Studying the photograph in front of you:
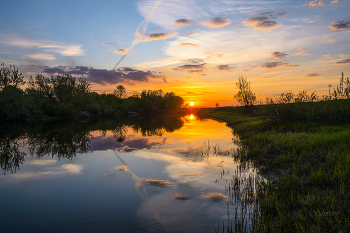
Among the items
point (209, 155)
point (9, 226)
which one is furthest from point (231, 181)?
point (9, 226)

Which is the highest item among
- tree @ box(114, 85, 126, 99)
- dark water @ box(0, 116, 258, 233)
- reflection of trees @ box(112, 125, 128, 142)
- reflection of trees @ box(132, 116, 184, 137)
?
tree @ box(114, 85, 126, 99)

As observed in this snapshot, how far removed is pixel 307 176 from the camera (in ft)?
30.3

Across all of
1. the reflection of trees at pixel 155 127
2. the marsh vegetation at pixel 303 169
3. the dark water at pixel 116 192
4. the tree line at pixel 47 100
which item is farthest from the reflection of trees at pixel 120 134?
the tree line at pixel 47 100

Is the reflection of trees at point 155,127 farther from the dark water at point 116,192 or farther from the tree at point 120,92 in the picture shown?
the tree at point 120,92

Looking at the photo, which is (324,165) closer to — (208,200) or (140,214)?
(208,200)

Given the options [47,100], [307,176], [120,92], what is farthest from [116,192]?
[120,92]

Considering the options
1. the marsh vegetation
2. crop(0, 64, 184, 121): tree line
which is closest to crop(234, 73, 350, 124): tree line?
the marsh vegetation

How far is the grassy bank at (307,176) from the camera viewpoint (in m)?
5.91

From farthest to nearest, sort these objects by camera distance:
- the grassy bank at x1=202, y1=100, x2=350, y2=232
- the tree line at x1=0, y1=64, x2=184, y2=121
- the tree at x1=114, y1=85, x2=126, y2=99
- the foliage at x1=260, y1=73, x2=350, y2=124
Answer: the tree at x1=114, y1=85, x2=126, y2=99, the tree line at x1=0, y1=64, x2=184, y2=121, the foliage at x1=260, y1=73, x2=350, y2=124, the grassy bank at x1=202, y1=100, x2=350, y2=232

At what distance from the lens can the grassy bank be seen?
591cm

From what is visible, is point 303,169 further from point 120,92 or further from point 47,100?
point 120,92

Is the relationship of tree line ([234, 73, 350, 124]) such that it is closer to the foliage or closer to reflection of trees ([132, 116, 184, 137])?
the foliage

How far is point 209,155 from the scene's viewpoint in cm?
1655

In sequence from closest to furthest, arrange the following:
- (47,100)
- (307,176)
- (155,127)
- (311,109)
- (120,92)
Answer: (307,176) → (311,109) → (155,127) → (47,100) → (120,92)
